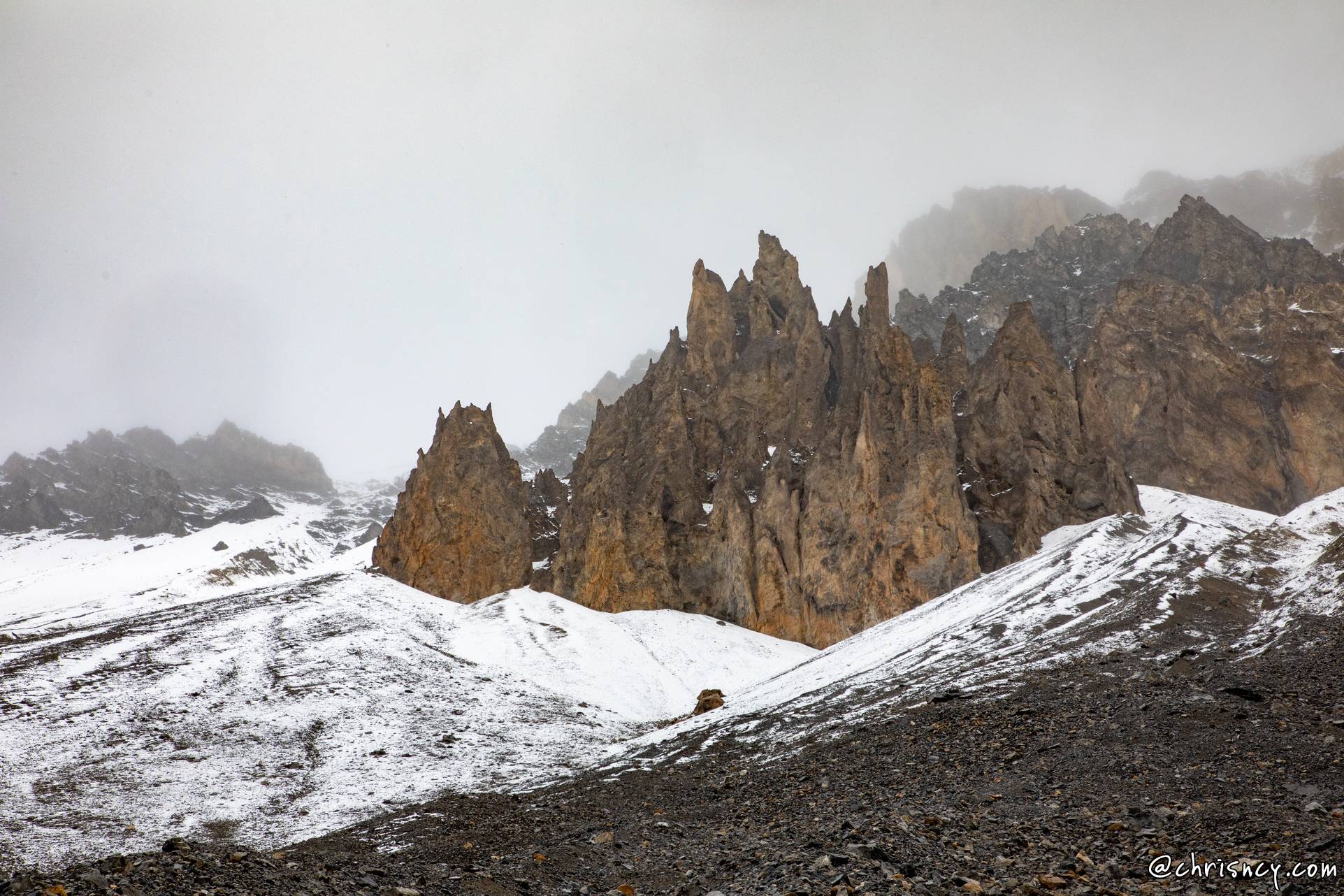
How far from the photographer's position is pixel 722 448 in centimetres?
8662

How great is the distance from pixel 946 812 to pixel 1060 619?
2280cm

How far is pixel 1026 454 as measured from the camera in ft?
233

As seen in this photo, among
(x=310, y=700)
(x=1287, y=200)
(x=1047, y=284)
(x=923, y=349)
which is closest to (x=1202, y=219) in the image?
(x=1047, y=284)

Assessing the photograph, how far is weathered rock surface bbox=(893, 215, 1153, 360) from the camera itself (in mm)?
120938

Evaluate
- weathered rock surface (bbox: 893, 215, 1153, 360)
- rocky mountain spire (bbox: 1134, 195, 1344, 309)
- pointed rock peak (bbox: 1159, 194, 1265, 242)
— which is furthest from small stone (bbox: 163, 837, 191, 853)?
pointed rock peak (bbox: 1159, 194, 1265, 242)

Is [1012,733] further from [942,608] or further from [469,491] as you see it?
[469,491]

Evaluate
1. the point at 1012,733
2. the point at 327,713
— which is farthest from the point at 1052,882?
the point at 327,713

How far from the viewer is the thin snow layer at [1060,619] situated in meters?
29.3

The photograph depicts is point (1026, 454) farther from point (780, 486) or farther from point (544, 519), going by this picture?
point (544, 519)

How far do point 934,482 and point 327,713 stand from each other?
51.3m

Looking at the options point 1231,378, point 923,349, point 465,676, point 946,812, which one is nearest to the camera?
point 946,812

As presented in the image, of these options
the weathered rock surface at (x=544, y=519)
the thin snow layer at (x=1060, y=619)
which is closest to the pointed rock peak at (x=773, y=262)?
the weathered rock surface at (x=544, y=519)

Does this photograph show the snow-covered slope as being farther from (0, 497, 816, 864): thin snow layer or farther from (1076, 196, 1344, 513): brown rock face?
(1076, 196, 1344, 513): brown rock face

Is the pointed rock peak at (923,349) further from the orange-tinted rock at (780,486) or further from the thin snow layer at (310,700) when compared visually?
the thin snow layer at (310,700)
